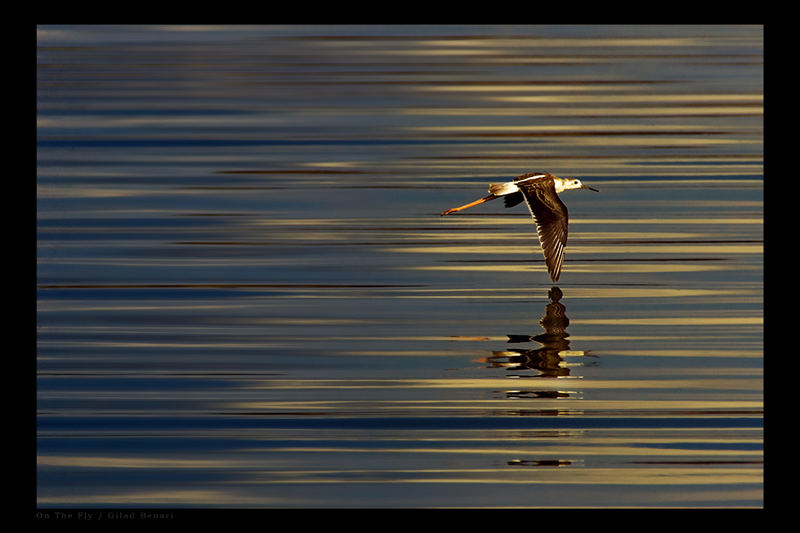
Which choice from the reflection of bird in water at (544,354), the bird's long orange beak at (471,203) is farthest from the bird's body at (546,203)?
the reflection of bird in water at (544,354)

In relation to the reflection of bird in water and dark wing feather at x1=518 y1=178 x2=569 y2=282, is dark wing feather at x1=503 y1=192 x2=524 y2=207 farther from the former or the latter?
the reflection of bird in water

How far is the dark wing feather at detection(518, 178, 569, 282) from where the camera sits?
704cm

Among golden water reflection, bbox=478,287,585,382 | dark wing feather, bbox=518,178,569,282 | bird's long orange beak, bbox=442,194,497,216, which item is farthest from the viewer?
bird's long orange beak, bbox=442,194,497,216

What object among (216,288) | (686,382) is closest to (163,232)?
(216,288)

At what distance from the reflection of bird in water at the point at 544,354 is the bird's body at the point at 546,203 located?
0.64m

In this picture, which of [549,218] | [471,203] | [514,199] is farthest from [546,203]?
[471,203]

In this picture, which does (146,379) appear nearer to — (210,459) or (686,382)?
(210,459)

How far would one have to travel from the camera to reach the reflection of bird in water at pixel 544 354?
5.93 meters

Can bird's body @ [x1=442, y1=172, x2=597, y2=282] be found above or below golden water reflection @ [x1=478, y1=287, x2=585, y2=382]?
above

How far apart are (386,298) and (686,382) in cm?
173

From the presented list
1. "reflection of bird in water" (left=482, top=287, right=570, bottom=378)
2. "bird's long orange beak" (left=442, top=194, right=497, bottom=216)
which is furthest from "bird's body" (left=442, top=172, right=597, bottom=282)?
"reflection of bird in water" (left=482, top=287, right=570, bottom=378)

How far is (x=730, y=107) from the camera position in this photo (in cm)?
847

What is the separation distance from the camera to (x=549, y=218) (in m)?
7.31

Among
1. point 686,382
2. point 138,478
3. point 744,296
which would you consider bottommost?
point 138,478
